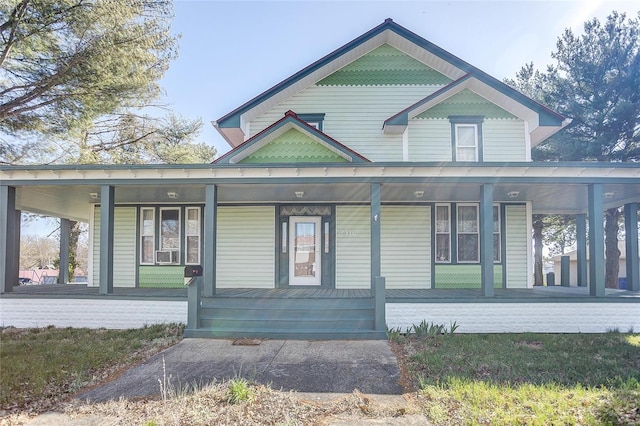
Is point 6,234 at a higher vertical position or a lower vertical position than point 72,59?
lower

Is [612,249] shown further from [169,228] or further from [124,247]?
[124,247]

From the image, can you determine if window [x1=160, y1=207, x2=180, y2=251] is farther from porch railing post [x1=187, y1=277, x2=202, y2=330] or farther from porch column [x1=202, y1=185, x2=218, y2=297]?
porch railing post [x1=187, y1=277, x2=202, y2=330]

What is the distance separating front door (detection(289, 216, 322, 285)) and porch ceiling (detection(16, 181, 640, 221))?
643 mm

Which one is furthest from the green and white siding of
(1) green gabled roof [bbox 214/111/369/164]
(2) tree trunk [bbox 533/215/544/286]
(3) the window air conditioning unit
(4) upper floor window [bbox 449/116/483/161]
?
(2) tree trunk [bbox 533/215/544/286]

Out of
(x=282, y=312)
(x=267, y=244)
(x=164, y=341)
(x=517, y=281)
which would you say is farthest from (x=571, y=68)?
A: (x=164, y=341)

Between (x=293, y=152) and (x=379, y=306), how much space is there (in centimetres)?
454

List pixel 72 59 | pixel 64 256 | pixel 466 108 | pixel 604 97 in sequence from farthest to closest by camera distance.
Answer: pixel 604 97
pixel 64 256
pixel 72 59
pixel 466 108

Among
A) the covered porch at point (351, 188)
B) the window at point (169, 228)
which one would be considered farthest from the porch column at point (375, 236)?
the window at point (169, 228)

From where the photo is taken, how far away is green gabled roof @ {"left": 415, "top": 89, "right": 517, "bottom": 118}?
35.6ft

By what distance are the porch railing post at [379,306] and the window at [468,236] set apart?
407cm

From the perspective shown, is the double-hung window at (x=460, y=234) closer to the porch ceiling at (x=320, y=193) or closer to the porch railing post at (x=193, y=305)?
the porch ceiling at (x=320, y=193)

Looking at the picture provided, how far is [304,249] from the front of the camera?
419 inches

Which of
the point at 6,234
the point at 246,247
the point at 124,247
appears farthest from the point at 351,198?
the point at 6,234

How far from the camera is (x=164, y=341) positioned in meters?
7.07
